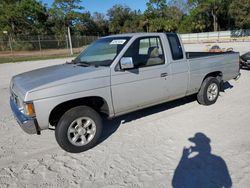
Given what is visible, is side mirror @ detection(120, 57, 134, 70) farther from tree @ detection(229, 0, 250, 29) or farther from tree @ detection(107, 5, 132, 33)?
tree @ detection(107, 5, 132, 33)

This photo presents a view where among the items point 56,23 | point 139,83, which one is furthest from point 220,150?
point 56,23

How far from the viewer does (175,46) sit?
5355 millimetres

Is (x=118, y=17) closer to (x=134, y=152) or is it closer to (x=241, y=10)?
(x=241, y=10)

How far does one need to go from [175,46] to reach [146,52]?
2.41 ft

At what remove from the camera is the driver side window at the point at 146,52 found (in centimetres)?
465

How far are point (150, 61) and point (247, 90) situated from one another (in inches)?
173

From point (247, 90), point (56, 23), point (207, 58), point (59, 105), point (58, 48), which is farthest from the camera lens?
point (56, 23)

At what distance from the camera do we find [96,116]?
Result: 165 inches

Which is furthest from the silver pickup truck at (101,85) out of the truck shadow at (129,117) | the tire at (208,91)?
the truck shadow at (129,117)

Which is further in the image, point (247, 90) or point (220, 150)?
point (247, 90)

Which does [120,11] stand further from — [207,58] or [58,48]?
[207,58]

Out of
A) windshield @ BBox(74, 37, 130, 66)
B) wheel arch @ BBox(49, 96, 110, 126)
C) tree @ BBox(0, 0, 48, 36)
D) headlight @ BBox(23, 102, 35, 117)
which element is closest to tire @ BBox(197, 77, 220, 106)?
windshield @ BBox(74, 37, 130, 66)

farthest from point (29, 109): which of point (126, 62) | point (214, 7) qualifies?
point (214, 7)

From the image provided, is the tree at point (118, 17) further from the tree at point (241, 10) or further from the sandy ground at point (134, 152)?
the sandy ground at point (134, 152)
